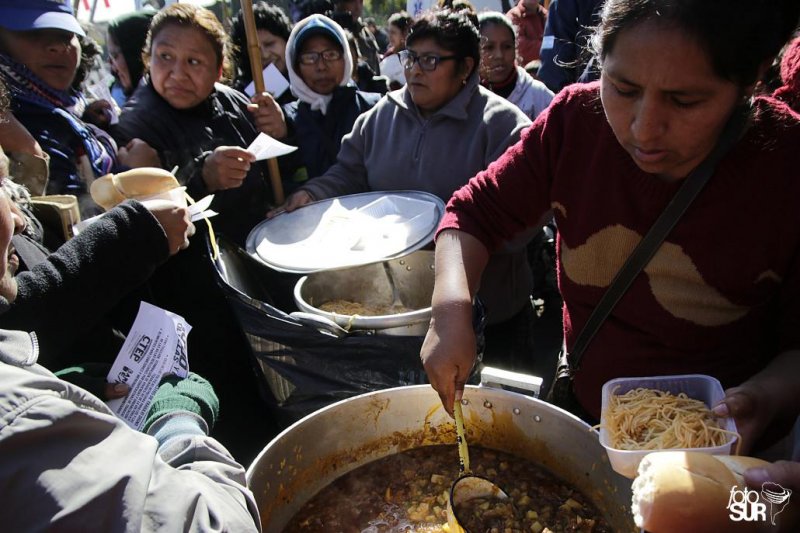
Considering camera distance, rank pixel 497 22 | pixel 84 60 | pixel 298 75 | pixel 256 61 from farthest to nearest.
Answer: pixel 497 22 → pixel 298 75 → pixel 84 60 → pixel 256 61

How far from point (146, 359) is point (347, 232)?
0.96m

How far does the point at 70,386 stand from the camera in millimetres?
930

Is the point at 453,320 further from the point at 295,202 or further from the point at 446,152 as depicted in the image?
the point at 295,202

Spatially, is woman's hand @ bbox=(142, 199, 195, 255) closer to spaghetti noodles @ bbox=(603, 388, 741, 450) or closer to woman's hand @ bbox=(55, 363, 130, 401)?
woman's hand @ bbox=(55, 363, 130, 401)

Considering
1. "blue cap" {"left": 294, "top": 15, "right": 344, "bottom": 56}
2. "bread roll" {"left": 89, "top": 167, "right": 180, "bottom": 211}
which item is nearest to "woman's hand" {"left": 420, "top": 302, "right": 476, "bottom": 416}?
"bread roll" {"left": 89, "top": 167, "right": 180, "bottom": 211}

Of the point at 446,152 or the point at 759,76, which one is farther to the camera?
the point at 446,152

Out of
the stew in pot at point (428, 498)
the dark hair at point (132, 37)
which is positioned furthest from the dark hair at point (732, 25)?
the dark hair at point (132, 37)

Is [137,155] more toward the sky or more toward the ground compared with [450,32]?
more toward the ground

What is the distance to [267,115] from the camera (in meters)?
3.14

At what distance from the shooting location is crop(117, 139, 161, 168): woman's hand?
262cm

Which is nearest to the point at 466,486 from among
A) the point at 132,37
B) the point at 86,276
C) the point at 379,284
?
the point at 379,284

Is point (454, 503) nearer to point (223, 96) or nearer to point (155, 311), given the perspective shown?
point (155, 311)

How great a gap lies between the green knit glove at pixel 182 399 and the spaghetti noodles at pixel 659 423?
1.06 metres

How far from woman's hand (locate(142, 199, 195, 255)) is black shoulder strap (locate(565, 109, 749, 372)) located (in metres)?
1.37
